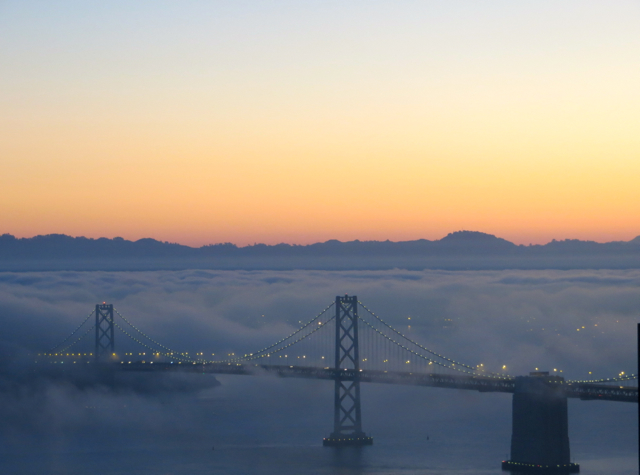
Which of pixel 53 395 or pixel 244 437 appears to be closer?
pixel 244 437

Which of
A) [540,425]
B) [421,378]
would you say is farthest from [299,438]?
[540,425]

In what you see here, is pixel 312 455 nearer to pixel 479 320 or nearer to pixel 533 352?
pixel 533 352

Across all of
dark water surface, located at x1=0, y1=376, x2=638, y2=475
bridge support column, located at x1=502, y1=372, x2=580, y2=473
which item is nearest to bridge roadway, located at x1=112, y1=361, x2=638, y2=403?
bridge support column, located at x1=502, y1=372, x2=580, y2=473

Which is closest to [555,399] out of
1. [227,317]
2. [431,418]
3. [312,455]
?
[312,455]

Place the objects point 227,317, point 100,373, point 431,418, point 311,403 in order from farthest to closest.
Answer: point 227,317
point 311,403
point 100,373
point 431,418

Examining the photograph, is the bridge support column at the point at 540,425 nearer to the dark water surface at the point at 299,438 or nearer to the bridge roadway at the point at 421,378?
the bridge roadway at the point at 421,378

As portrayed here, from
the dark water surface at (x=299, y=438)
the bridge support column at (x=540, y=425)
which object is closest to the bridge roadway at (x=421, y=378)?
the bridge support column at (x=540, y=425)

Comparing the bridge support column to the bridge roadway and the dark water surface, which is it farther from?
the dark water surface

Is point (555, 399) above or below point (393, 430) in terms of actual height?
above
